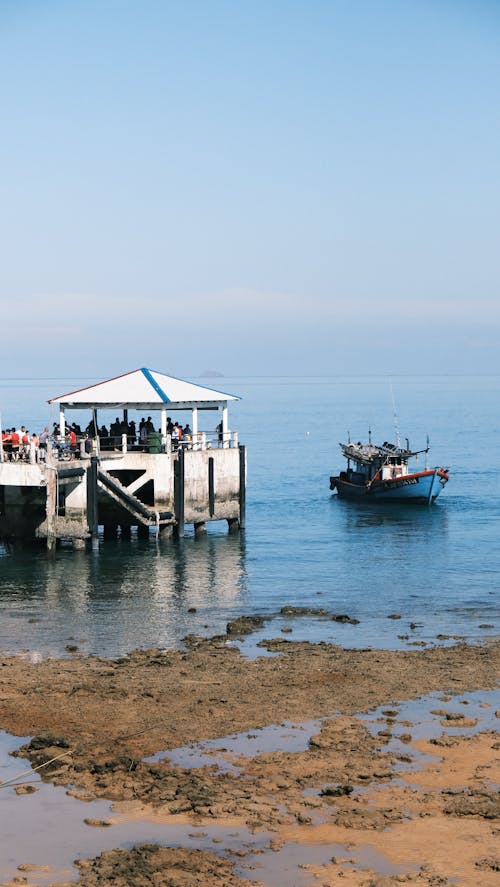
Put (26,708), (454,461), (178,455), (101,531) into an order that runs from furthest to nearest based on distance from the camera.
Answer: (454,461)
(101,531)
(178,455)
(26,708)

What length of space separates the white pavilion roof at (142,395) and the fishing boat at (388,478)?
1863cm

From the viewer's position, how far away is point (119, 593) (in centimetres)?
3812

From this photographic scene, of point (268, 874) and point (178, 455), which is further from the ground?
point (178, 455)

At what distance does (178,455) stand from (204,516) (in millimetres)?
3821

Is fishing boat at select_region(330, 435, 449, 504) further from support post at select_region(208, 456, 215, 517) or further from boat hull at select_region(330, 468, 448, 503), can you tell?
support post at select_region(208, 456, 215, 517)

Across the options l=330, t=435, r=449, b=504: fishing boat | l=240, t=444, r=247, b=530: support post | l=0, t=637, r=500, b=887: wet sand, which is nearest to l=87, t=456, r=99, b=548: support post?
l=240, t=444, r=247, b=530: support post

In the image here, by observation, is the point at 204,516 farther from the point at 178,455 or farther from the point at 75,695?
the point at 75,695

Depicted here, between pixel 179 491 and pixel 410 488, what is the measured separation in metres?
22.7

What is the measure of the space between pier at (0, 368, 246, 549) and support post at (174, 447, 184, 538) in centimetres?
4

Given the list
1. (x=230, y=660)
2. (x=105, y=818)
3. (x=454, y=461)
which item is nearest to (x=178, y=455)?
(x=230, y=660)

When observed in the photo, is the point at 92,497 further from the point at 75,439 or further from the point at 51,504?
the point at 75,439

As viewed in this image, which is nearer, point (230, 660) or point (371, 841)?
point (371, 841)

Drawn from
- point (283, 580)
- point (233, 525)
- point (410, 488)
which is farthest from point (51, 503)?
point (410, 488)

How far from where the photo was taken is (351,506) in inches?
2724
